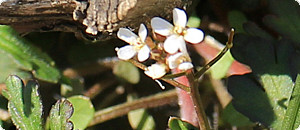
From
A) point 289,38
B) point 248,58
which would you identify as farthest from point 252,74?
point 289,38

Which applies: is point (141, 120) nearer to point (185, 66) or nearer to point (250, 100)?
point (250, 100)

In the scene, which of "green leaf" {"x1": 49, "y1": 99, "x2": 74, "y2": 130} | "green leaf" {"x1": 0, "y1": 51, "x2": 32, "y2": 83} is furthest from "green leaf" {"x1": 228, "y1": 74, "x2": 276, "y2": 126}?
"green leaf" {"x1": 0, "y1": 51, "x2": 32, "y2": 83}

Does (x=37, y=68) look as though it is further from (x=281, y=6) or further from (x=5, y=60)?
(x=281, y=6)

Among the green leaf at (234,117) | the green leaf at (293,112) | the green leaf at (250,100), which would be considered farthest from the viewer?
the green leaf at (234,117)

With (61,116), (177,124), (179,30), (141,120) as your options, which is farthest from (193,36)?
(141,120)

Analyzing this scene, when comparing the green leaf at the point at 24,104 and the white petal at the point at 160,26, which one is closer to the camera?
the white petal at the point at 160,26

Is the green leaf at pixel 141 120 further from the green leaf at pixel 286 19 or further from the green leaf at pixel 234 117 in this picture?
the green leaf at pixel 286 19

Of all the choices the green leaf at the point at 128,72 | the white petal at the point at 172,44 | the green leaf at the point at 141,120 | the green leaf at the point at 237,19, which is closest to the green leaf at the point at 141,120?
the green leaf at the point at 141,120
